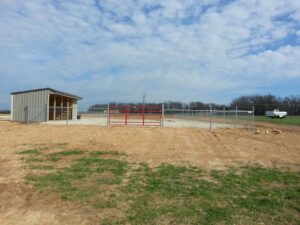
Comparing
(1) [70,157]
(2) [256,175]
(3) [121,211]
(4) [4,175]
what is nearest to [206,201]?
(3) [121,211]

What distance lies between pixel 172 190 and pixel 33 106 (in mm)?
25802

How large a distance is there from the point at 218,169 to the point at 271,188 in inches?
82.1

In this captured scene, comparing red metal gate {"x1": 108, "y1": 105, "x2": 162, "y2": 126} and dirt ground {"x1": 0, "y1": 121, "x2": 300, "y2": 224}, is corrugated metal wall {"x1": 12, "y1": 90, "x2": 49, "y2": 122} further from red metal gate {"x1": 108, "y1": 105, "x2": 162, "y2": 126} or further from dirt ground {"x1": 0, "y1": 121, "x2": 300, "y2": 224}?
dirt ground {"x1": 0, "y1": 121, "x2": 300, "y2": 224}

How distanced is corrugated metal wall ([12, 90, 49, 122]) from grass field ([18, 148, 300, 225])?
20.5 meters

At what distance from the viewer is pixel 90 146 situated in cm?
1333

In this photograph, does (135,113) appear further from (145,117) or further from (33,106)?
(33,106)

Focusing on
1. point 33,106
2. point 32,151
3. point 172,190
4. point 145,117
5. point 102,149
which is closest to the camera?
point 172,190

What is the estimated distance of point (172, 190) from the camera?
6.53 m

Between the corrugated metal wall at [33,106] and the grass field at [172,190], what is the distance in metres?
20.5

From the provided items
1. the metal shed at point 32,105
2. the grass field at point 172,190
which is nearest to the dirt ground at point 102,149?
the grass field at point 172,190

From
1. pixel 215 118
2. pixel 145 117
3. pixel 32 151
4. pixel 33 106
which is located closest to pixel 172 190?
pixel 32 151

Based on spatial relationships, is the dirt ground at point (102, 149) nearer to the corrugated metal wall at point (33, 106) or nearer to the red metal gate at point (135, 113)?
the red metal gate at point (135, 113)

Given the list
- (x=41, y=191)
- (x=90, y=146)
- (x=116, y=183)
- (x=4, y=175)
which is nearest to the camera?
(x=41, y=191)

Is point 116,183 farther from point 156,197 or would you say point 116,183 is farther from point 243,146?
point 243,146
